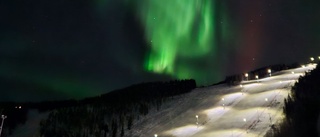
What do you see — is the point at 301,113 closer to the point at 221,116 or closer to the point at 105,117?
the point at 221,116

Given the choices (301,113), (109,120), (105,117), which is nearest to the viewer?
(301,113)

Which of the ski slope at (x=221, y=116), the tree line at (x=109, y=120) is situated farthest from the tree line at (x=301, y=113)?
the tree line at (x=109, y=120)

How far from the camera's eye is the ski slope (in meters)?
51.2

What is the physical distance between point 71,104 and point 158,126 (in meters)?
107

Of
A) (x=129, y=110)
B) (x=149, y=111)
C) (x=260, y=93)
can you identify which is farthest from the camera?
(x=129, y=110)

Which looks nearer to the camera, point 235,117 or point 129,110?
point 235,117

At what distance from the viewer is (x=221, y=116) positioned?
2437 inches

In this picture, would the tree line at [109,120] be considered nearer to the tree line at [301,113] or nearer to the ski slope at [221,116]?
the ski slope at [221,116]

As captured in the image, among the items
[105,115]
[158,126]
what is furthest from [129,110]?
[158,126]

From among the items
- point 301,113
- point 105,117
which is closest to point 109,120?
point 105,117

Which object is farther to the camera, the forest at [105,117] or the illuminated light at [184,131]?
the forest at [105,117]

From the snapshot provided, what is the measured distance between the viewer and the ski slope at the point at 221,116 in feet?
168

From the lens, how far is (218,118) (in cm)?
6122

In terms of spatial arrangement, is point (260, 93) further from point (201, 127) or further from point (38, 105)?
point (38, 105)
